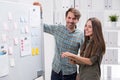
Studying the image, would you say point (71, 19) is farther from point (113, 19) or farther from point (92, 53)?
point (113, 19)

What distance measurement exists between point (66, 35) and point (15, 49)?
700mm

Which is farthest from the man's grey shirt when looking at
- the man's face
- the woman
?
the woman

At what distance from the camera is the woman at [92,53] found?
2.29m

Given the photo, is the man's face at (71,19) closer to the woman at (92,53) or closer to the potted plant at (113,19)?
the woman at (92,53)

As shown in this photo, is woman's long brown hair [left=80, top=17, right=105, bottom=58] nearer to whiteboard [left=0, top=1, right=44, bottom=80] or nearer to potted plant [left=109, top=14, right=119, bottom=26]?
whiteboard [left=0, top=1, right=44, bottom=80]

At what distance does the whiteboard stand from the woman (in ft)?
1.50

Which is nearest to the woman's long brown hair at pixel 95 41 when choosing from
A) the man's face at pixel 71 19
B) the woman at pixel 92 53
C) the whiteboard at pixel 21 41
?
the woman at pixel 92 53

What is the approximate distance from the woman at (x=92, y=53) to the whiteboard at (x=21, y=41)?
457mm

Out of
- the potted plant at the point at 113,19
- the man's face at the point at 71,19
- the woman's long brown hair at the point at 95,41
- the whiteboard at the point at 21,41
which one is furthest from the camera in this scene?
the potted plant at the point at 113,19

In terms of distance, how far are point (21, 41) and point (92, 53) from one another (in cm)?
74

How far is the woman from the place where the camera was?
2.29 m

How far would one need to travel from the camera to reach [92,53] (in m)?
2.31

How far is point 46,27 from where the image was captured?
289cm

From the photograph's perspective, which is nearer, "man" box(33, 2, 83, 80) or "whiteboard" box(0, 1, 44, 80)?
"whiteboard" box(0, 1, 44, 80)
